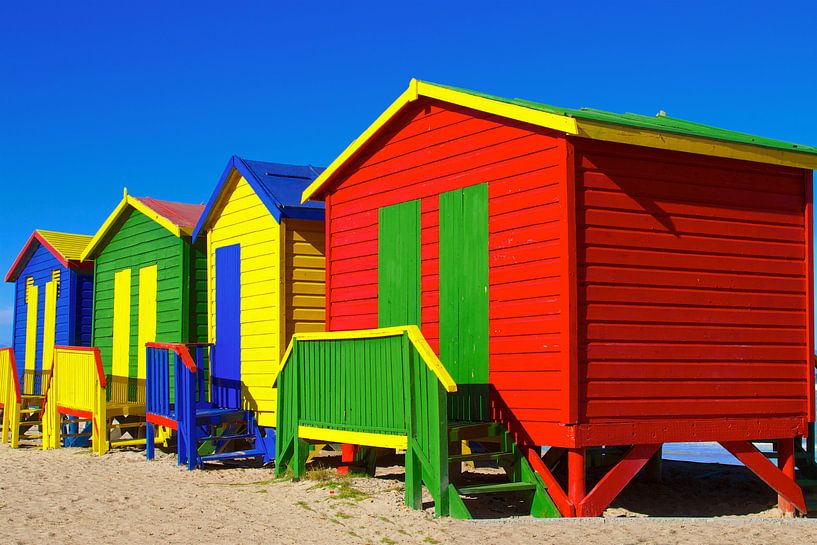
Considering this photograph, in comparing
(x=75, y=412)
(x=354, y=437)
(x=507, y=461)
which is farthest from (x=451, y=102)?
(x=75, y=412)

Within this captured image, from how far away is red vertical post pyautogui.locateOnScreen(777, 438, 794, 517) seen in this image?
10.3m

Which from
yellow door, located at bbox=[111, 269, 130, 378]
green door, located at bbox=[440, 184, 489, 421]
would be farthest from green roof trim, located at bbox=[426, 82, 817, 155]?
yellow door, located at bbox=[111, 269, 130, 378]

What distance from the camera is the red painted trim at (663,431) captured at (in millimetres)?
8945

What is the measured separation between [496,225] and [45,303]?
51.3ft

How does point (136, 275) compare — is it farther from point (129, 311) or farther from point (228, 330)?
point (228, 330)

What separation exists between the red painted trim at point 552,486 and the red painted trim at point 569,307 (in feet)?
2.23

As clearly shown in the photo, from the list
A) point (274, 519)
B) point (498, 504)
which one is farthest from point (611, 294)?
point (274, 519)

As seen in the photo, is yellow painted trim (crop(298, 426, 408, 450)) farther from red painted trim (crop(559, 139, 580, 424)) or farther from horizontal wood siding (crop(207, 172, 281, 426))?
horizontal wood siding (crop(207, 172, 281, 426))

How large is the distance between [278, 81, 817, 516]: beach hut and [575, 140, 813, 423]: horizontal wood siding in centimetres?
2

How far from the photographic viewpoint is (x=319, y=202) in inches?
542

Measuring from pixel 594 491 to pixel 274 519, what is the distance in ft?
9.63

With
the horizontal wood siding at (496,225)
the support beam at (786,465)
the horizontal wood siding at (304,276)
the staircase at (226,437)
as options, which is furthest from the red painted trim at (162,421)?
the support beam at (786,465)

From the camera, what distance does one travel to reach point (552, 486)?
9.23m

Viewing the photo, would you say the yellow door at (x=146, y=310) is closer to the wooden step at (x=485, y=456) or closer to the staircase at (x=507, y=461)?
the staircase at (x=507, y=461)
